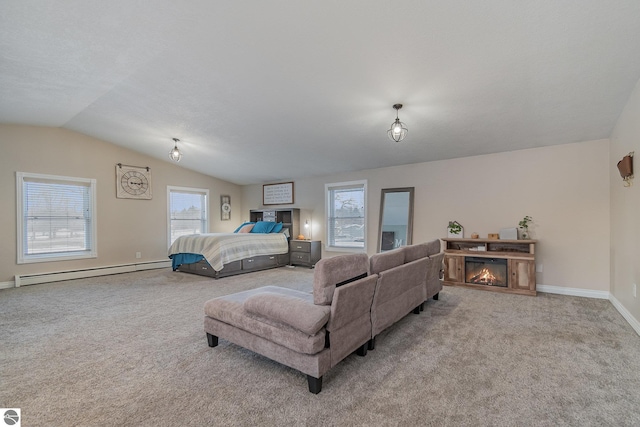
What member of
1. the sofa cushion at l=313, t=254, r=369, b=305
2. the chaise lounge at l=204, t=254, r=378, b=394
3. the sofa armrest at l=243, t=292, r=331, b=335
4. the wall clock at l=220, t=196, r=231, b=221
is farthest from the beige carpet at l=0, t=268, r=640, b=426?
the wall clock at l=220, t=196, r=231, b=221

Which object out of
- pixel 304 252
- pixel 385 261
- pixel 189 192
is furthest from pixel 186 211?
pixel 385 261

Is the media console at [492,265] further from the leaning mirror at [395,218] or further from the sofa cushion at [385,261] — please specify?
the sofa cushion at [385,261]

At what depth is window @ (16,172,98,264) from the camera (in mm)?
5199

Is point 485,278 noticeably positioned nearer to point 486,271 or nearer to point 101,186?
point 486,271

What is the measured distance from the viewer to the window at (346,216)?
643cm

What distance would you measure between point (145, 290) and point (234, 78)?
3.66 m

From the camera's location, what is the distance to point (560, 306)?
3.70 metres

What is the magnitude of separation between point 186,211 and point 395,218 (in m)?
5.31

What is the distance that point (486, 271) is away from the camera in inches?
183

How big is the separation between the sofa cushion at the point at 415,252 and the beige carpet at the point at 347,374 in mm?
699

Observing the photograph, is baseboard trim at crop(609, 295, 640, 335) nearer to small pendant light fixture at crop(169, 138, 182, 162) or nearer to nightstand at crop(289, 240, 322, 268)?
nightstand at crop(289, 240, 322, 268)

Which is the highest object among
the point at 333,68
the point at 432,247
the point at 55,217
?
the point at 333,68

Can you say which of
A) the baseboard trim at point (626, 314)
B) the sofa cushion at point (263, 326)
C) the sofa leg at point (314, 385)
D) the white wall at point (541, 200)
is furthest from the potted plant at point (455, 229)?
the sofa leg at point (314, 385)

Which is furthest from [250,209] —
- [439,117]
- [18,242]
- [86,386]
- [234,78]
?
[86,386]
